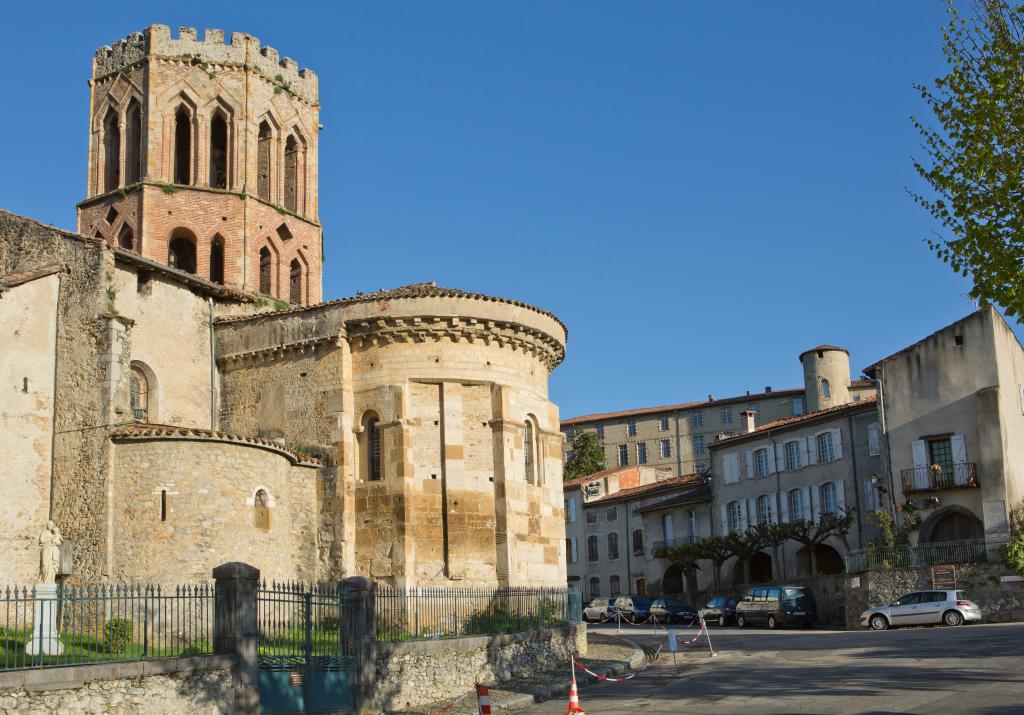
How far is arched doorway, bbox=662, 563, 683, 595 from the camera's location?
176 ft

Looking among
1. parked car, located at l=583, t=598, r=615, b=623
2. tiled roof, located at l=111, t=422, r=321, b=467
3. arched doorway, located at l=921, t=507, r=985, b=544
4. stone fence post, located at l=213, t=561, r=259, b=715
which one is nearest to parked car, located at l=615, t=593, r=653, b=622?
parked car, located at l=583, t=598, r=615, b=623

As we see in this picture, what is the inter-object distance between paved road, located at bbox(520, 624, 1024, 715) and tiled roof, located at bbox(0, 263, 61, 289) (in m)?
14.4

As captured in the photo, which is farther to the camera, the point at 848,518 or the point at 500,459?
the point at 848,518

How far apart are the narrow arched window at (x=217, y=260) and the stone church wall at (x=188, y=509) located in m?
10.6

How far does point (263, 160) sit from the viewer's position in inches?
1401

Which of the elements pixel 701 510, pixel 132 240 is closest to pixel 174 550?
pixel 132 240

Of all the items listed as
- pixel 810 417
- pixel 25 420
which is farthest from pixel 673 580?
pixel 25 420

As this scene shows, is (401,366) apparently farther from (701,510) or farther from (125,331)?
(701,510)

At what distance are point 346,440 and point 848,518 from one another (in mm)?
22973

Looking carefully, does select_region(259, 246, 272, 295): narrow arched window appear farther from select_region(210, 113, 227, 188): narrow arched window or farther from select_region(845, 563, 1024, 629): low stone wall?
select_region(845, 563, 1024, 629): low stone wall

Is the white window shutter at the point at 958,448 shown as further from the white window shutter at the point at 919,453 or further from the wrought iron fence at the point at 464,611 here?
the wrought iron fence at the point at 464,611

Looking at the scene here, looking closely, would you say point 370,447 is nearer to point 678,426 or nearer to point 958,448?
point 958,448

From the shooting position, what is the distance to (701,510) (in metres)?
52.1

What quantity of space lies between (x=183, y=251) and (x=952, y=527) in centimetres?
2624
